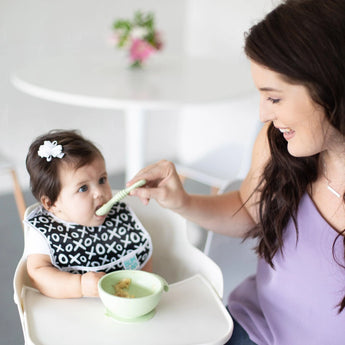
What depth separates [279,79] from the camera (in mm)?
953

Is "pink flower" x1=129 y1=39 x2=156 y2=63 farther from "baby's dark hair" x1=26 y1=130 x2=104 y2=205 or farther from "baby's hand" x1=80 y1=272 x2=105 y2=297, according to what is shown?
"baby's hand" x1=80 y1=272 x2=105 y2=297

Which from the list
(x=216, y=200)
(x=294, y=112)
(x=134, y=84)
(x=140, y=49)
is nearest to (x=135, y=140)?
(x=134, y=84)

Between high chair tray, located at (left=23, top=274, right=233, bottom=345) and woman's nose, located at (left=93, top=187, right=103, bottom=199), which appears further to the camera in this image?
woman's nose, located at (left=93, top=187, right=103, bottom=199)

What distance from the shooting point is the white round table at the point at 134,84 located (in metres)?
1.98

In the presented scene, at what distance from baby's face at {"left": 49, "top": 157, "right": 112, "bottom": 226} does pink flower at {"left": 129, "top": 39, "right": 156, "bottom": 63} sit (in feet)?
4.34

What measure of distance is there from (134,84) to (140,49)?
269mm

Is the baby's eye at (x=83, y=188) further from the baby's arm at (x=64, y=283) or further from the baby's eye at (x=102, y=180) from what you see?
the baby's arm at (x=64, y=283)

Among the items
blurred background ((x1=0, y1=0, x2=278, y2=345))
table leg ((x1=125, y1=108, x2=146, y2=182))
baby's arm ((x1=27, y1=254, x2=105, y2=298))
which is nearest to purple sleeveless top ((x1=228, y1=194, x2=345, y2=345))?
baby's arm ((x1=27, y1=254, x2=105, y2=298))

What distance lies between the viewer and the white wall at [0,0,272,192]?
10.3 ft

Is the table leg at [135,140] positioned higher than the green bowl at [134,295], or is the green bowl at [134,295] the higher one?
the green bowl at [134,295]

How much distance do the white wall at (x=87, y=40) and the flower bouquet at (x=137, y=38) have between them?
94 centimetres

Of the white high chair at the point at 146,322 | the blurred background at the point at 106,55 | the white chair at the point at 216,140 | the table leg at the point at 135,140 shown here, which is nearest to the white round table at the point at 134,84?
the table leg at the point at 135,140

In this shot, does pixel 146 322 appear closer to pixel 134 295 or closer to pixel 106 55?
pixel 134 295

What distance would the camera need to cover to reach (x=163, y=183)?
45.2 inches
